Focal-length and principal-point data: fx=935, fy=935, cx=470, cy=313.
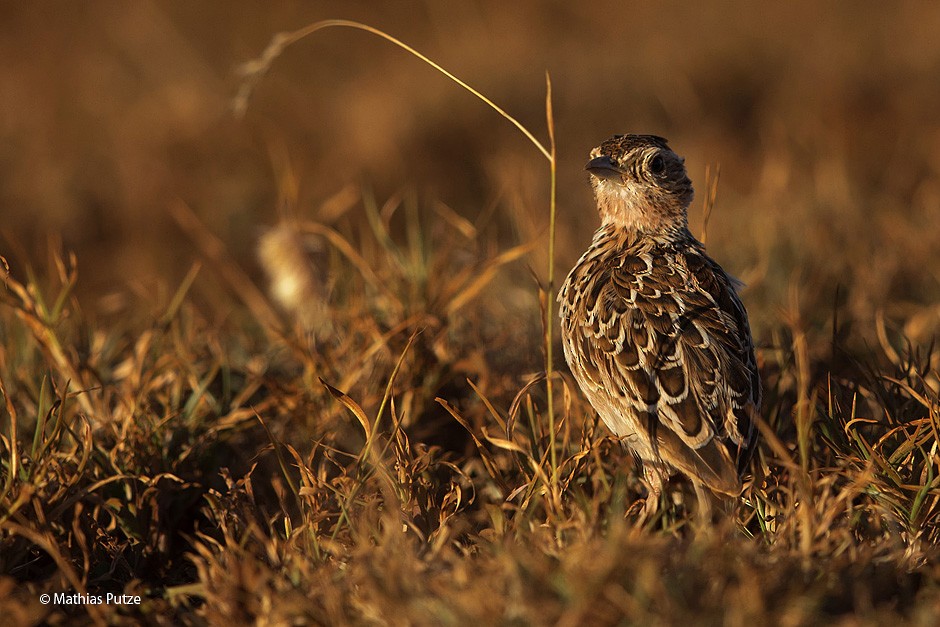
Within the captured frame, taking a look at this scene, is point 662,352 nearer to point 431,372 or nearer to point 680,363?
point 680,363

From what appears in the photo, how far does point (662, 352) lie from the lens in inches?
129

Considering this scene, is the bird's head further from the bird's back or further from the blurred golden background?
the blurred golden background

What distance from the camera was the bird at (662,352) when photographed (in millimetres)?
3184

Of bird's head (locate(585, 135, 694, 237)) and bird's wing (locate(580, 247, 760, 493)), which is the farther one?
bird's head (locate(585, 135, 694, 237))

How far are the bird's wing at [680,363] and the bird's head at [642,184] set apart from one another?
374 millimetres

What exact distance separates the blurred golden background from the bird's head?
110 cm

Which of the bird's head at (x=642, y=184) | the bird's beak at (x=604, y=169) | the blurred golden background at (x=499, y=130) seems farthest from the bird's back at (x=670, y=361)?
the blurred golden background at (x=499, y=130)

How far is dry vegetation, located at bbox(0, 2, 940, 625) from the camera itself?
102 inches

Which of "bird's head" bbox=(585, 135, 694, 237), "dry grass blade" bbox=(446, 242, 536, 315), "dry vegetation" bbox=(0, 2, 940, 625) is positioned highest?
"bird's head" bbox=(585, 135, 694, 237)

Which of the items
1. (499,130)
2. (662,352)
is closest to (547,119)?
(662,352)

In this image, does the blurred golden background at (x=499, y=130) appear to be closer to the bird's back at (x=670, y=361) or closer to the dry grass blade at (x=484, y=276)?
the dry grass blade at (x=484, y=276)

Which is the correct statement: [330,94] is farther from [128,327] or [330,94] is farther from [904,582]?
[904,582]

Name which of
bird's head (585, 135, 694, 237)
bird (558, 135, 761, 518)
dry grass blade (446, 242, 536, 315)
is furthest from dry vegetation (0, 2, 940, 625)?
bird's head (585, 135, 694, 237)

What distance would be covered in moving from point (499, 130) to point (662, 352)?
6.56 m
